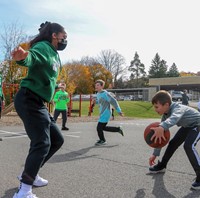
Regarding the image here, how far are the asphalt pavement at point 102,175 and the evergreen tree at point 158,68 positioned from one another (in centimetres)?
11976

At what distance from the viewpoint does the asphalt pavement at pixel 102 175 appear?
4059mm

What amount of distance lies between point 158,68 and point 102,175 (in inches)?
4966

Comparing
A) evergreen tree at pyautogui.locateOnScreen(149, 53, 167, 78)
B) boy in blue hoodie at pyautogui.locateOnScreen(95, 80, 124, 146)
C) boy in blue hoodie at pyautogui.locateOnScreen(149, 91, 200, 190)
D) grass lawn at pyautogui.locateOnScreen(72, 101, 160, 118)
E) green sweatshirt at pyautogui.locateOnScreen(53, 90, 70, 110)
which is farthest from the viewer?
evergreen tree at pyautogui.locateOnScreen(149, 53, 167, 78)

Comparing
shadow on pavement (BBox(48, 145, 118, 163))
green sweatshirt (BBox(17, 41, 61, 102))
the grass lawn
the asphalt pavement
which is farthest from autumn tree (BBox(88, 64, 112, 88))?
green sweatshirt (BBox(17, 41, 61, 102))

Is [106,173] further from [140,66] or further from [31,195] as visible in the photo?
[140,66]

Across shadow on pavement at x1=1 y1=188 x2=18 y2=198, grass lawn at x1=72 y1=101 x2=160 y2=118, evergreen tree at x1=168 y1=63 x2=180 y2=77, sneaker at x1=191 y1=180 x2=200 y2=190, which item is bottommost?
grass lawn at x1=72 y1=101 x2=160 y2=118

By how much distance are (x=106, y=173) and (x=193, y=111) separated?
65.7 inches

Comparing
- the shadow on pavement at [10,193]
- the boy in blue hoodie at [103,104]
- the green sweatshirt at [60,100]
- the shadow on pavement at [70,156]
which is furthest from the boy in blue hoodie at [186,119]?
the green sweatshirt at [60,100]

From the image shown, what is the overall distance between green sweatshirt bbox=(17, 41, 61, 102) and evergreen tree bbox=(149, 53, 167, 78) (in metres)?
123

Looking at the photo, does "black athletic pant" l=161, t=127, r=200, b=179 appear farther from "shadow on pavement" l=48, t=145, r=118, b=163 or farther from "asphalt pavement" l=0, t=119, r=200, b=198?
"shadow on pavement" l=48, t=145, r=118, b=163

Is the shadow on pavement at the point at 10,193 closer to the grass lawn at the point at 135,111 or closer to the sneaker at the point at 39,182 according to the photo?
the sneaker at the point at 39,182

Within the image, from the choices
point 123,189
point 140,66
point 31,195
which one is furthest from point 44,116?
point 140,66

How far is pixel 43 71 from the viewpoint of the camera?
372 cm

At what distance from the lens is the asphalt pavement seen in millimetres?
4059
